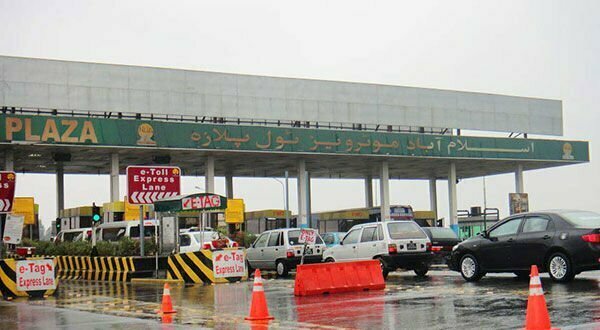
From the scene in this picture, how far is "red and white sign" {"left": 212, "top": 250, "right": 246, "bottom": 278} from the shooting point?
81.9 ft

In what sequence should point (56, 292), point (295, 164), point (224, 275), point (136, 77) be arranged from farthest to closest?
point (295, 164) < point (136, 77) < point (224, 275) < point (56, 292)

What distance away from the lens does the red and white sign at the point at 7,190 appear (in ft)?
75.3

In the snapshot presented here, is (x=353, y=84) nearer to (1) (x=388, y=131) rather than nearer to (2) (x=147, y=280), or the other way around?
(1) (x=388, y=131)

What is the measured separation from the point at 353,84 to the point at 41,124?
22.0 m

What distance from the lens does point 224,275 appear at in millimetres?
25047

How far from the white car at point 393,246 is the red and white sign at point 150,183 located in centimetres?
944

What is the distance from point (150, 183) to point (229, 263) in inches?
246

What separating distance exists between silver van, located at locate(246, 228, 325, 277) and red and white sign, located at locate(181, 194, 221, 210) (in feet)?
10.3

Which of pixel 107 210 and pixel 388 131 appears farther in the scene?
pixel 388 131

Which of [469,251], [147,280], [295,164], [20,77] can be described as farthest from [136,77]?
[469,251]

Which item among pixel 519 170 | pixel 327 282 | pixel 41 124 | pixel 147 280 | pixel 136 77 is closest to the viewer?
pixel 327 282

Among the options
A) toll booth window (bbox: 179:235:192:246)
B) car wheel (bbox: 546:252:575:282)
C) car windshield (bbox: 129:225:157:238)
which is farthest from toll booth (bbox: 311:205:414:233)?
car wheel (bbox: 546:252:575:282)

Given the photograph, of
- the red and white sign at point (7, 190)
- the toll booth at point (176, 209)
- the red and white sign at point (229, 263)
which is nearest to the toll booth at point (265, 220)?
Result: the toll booth at point (176, 209)

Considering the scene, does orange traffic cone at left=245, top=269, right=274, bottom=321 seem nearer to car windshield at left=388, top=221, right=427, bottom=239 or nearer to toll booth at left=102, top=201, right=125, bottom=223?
car windshield at left=388, top=221, right=427, bottom=239
